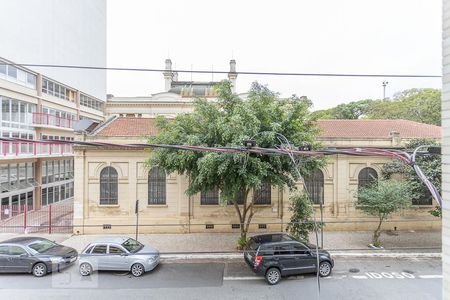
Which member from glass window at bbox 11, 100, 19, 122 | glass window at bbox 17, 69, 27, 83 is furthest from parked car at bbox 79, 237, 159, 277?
glass window at bbox 17, 69, 27, 83

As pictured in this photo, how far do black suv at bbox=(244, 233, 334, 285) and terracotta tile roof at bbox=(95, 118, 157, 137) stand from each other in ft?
37.3

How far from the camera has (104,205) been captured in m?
18.7

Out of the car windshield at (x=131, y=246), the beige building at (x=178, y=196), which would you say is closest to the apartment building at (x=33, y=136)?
the beige building at (x=178, y=196)

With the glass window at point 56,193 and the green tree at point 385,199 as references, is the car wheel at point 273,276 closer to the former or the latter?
the green tree at point 385,199

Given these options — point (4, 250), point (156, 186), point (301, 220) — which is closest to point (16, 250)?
point (4, 250)

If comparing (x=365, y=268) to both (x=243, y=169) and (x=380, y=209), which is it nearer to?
(x=380, y=209)

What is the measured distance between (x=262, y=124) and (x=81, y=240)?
1259 centimetres

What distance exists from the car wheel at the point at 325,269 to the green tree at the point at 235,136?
12.4 ft

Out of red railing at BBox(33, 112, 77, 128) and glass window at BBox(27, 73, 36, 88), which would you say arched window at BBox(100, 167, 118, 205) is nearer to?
red railing at BBox(33, 112, 77, 128)

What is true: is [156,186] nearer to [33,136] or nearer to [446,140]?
[33,136]

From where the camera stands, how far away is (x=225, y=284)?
38.7 feet

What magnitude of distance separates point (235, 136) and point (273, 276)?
19.3 feet

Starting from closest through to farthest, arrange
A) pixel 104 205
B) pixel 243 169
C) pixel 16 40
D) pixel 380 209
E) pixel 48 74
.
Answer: pixel 243 169 → pixel 380 209 → pixel 104 205 → pixel 16 40 → pixel 48 74

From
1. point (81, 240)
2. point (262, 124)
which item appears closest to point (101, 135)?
point (81, 240)
